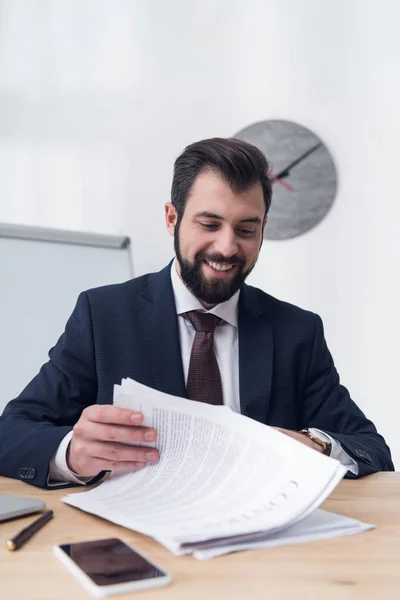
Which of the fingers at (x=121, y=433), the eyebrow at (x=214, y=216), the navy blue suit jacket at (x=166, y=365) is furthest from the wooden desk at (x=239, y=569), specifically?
the eyebrow at (x=214, y=216)

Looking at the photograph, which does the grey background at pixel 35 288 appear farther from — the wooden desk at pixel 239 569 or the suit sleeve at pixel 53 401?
the wooden desk at pixel 239 569

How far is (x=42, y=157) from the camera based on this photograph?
9.18 ft

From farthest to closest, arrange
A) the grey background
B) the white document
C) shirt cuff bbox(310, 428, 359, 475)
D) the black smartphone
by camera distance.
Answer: the grey background
shirt cuff bbox(310, 428, 359, 475)
the white document
the black smartphone

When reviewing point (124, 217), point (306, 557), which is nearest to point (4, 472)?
point (306, 557)

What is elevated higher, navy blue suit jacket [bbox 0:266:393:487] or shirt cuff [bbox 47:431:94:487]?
navy blue suit jacket [bbox 0:266:393:487]

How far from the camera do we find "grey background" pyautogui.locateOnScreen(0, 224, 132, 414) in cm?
233

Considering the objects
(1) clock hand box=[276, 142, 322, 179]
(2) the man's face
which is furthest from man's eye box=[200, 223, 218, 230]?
(1) clock hand box=[276, 142, 322, 179]

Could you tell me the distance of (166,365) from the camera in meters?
1.43

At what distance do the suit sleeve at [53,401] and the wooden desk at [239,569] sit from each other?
0.29 m

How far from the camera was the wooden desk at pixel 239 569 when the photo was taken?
2.10ft

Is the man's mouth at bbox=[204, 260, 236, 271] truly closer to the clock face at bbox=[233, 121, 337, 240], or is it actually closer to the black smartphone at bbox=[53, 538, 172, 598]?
the black smartphone at bbox=[53, 538, 172, 598]

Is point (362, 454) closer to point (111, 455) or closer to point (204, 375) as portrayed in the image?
point (204, 375)

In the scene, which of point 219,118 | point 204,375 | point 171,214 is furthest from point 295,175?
point 204,375

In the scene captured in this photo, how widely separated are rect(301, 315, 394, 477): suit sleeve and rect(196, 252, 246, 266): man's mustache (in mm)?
279
